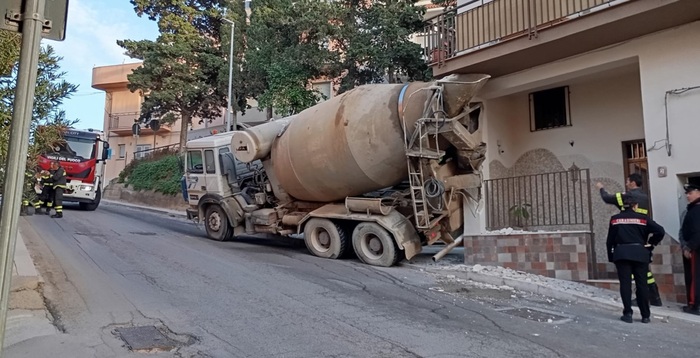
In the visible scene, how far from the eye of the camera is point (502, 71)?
9742 mm

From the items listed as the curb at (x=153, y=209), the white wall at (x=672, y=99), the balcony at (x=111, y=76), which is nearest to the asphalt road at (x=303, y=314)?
the white wall at (x=672, y=99)

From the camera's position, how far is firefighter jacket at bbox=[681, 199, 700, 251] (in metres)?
6.37

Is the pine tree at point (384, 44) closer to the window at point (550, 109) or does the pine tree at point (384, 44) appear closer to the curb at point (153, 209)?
the window at point (550, 109)

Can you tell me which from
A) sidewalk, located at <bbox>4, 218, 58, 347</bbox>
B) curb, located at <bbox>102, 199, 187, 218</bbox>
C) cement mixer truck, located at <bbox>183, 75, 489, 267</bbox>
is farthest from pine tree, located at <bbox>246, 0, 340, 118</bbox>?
sidewalk, located at <bbox>4, 218, 58, 347</bbox>

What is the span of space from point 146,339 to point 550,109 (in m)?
8.86

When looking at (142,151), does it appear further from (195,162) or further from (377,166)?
(377,166)

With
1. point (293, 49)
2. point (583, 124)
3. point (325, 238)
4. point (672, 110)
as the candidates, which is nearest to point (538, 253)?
point (672, 110)

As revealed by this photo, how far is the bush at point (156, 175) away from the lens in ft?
80.5

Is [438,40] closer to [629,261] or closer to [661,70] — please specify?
[661,70]

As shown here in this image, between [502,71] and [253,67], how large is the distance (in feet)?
41.2

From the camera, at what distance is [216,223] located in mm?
12836

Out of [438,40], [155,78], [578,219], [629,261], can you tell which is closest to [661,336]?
[629,261]

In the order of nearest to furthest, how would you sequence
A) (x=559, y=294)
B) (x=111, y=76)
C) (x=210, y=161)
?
(x=559, y=294) → (x=210, y=161) → (x=111, y=76)

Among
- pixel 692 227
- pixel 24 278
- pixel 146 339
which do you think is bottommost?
pixel 146 339
